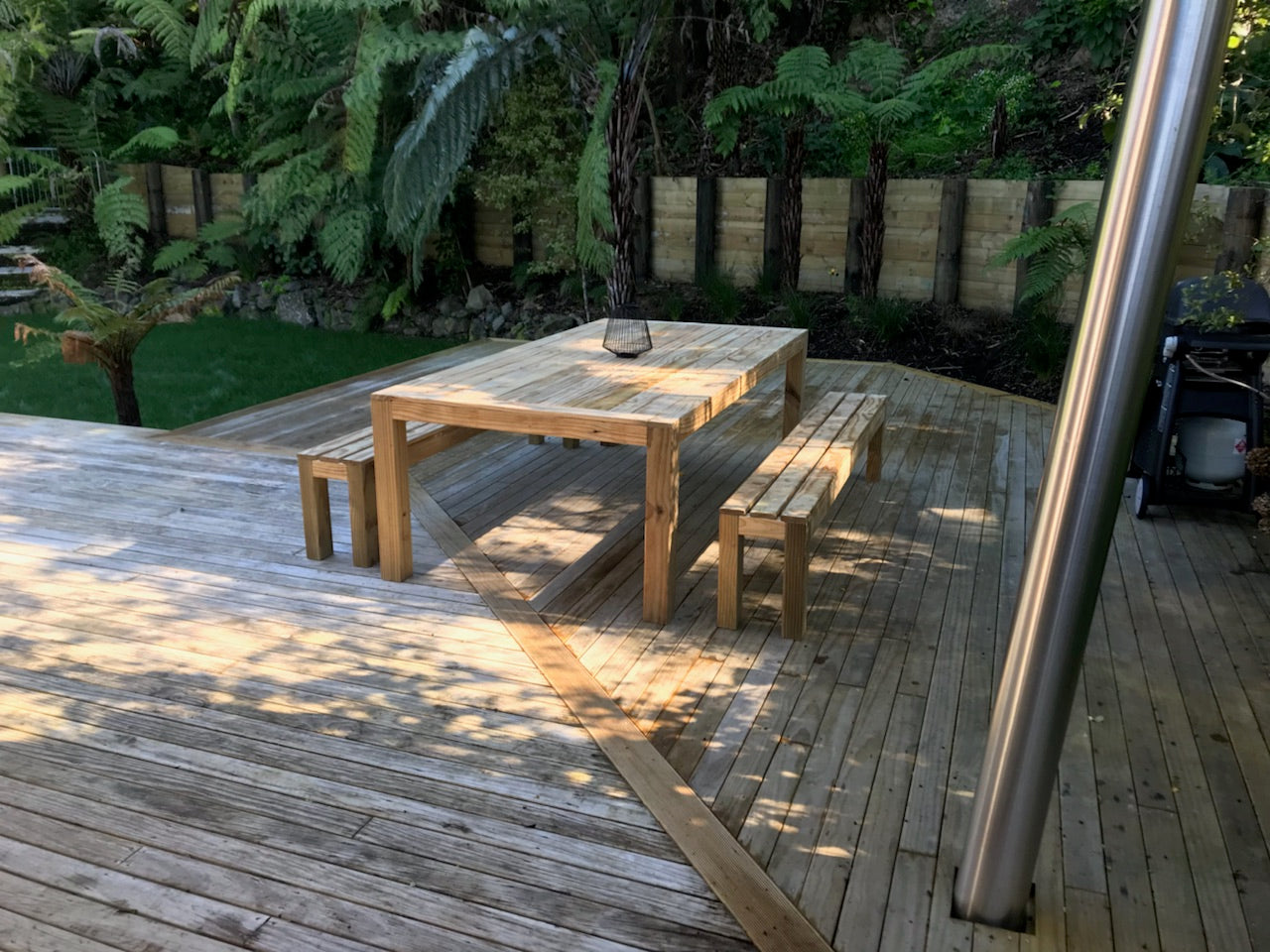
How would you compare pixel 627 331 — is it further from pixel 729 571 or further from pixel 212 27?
pixel 212 27

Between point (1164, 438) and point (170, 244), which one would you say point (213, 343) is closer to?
point (170, 244)

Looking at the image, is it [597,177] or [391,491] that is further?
[597,177]

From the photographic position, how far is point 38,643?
10.2 feet

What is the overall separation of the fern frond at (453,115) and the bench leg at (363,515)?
405 centimetres

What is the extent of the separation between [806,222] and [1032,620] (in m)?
7.25

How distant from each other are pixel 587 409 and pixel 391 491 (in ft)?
2.46

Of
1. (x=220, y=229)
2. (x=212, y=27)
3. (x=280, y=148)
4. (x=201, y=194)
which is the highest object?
(x=212, y=27)

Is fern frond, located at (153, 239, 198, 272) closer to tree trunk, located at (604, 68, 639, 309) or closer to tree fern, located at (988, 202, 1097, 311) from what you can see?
tree trunk, located at (604, 68, 639, 309)

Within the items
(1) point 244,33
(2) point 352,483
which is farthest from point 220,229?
(2) point 352,483

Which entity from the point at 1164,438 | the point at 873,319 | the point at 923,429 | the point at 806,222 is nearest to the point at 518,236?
the point at 806,222

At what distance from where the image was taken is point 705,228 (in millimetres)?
8898

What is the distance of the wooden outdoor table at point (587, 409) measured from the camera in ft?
10.4

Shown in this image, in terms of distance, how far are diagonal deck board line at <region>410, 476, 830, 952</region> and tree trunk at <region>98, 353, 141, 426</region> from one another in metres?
3.01

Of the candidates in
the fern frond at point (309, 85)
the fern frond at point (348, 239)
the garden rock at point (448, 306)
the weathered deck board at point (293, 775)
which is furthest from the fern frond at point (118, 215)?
the weathered deck board at point (293, 775)
